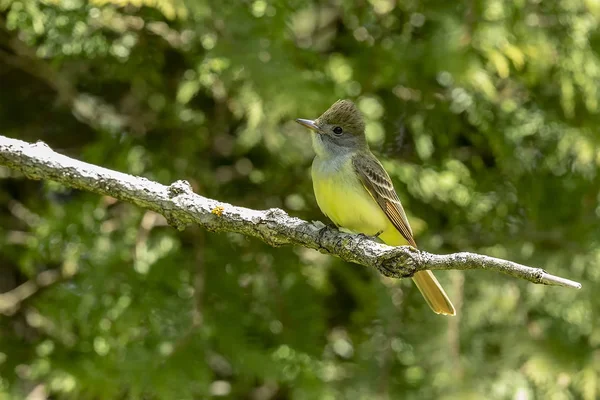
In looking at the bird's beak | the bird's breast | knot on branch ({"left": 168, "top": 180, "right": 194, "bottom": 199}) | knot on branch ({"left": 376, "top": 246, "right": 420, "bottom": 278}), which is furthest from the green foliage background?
knot on branch ({"left": 376, "top": 246, "right": 420, "bottom": 278})

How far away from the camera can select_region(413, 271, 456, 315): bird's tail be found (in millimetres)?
3596

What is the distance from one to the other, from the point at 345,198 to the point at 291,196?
878mm

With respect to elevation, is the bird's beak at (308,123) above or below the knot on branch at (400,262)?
below

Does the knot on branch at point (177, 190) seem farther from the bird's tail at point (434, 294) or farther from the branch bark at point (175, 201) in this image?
the bird's tail at point (434, 294)

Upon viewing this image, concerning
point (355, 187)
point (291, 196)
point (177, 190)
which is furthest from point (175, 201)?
point (291, 196)

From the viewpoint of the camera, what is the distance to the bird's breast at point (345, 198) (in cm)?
360

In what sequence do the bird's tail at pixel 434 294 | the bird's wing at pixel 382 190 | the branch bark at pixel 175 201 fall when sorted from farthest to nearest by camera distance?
the bird's wing at pixel 382 190 < the bird's tail at pixel 434 294 < the branch bark at pixel 175 201

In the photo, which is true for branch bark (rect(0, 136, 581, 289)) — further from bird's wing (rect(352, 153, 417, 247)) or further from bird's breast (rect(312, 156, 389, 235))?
bird's wing (rect(352, 153, 417, 247))

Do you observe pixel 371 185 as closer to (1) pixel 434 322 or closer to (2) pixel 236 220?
(1) pixel 434 322

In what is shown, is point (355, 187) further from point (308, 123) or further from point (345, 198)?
point (308, 123)

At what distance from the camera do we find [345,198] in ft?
11.9

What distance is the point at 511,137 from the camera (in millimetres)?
4402

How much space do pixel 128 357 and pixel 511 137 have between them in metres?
2.24

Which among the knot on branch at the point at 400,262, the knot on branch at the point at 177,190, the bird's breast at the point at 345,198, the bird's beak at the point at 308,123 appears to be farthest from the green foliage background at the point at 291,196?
the knot on branch at the point at 400,262
